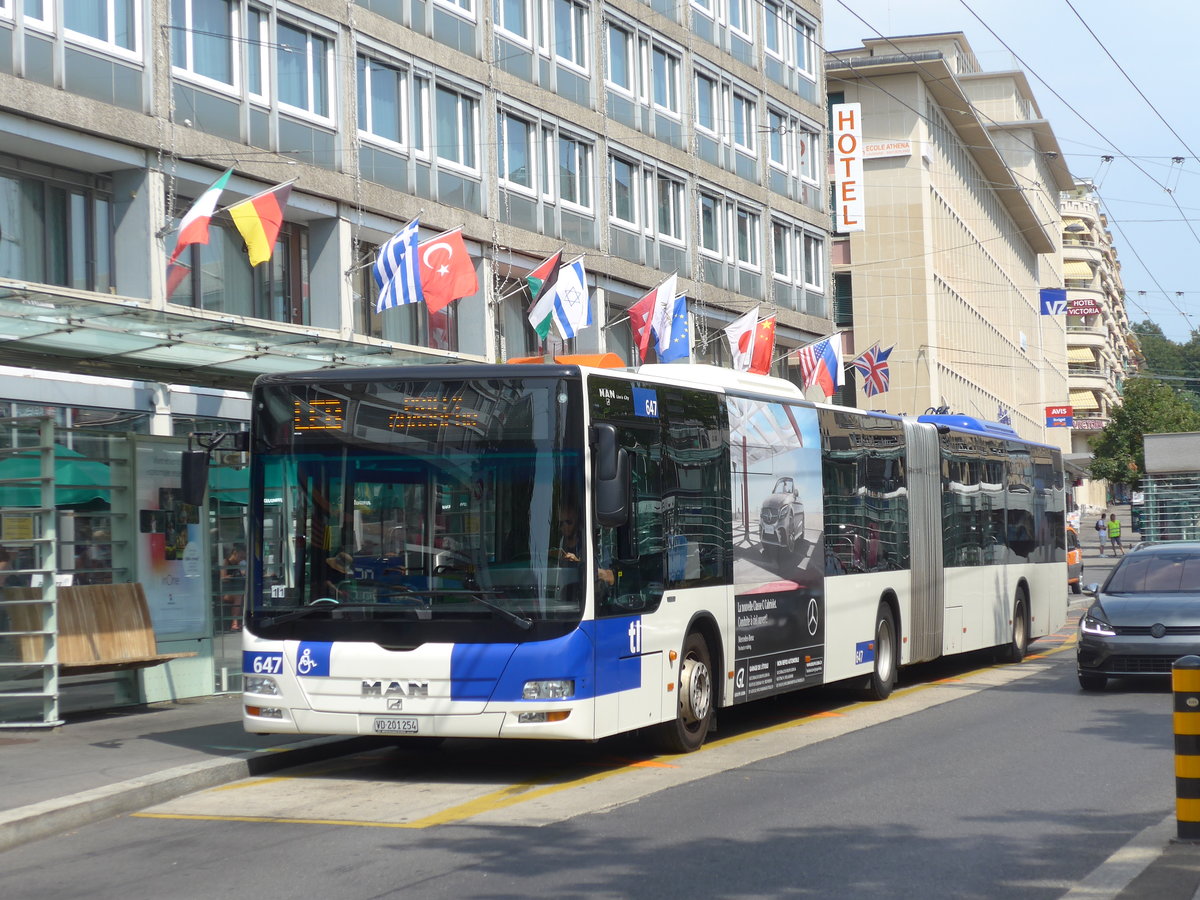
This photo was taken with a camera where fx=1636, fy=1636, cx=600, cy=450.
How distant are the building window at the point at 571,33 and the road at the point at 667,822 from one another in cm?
2064

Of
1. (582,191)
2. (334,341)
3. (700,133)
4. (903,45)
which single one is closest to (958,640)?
(334,341)

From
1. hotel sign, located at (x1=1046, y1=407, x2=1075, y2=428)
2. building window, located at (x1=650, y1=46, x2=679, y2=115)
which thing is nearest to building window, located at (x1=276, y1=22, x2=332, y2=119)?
building window, located at (x1=650, y1=46, x2=679, y2=115)

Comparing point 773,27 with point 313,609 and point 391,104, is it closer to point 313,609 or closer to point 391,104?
point 391,104

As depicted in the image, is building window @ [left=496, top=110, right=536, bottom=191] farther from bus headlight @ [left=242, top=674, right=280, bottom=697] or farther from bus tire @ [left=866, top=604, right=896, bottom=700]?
bus headlight @ [left=242, top=674, right=280, bottom=697]

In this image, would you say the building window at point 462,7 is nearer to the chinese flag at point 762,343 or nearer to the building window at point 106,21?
the building window at point 106,21

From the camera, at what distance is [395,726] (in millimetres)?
11086

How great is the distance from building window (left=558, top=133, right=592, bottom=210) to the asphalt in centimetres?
1758

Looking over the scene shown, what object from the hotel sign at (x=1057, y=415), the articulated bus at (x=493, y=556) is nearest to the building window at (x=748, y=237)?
the articulated bus at (x=493, y=556)

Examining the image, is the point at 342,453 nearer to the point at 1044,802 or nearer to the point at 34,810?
the point at 34,810

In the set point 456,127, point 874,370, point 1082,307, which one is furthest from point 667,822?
point 1082,307

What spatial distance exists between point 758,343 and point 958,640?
1525 cm

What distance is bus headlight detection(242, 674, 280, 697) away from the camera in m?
11.4

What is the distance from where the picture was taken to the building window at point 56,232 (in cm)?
2045

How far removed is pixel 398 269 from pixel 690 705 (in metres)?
12.0
